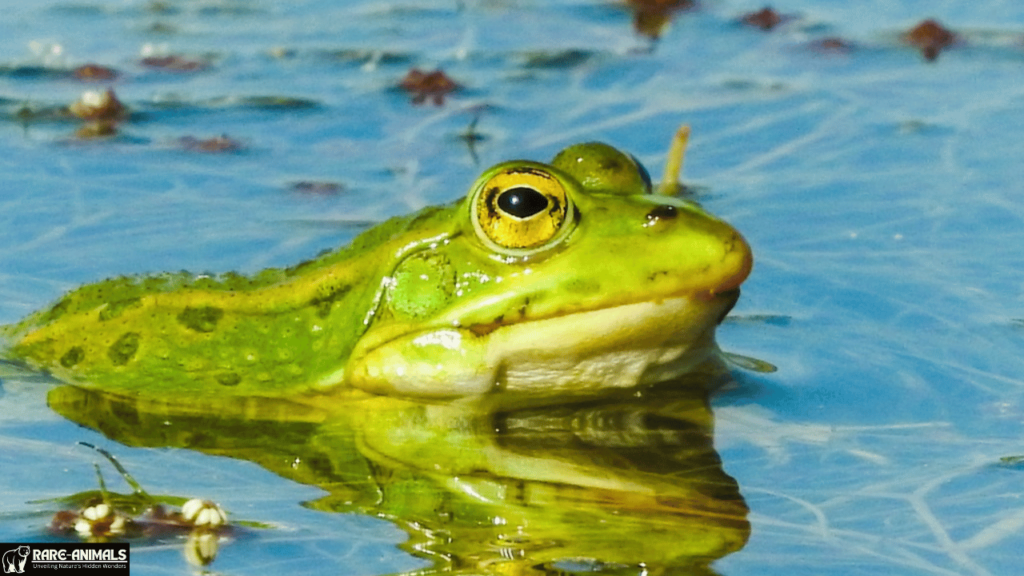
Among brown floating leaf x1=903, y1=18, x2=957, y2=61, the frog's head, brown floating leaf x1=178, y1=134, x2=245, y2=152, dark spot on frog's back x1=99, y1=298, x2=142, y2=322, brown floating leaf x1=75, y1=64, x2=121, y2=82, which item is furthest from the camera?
brown floating leaf x1=903, y1=18, x2=957, y2=61

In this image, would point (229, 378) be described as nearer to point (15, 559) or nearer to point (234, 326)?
point (234, 326)

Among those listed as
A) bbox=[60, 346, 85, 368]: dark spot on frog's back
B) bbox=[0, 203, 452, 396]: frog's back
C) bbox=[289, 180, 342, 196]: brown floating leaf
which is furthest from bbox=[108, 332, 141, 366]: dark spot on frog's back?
bbox=[289, 180, 342, 196]: brown floating leaf

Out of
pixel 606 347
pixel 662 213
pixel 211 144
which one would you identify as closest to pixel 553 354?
pixel 606 347

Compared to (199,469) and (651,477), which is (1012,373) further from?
(199,469)

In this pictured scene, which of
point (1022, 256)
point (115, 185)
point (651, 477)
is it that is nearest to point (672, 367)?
point (651, 477)

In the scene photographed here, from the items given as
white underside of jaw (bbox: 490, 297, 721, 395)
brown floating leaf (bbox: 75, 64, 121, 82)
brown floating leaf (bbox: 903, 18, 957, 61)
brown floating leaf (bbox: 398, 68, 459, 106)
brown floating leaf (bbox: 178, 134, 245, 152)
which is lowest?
white underside of jaw (bbox: 490, 297, 721, 395)

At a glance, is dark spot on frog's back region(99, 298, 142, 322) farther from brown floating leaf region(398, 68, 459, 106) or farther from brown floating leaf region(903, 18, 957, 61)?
brown floating leaf region(903, 18, 957, 61)
